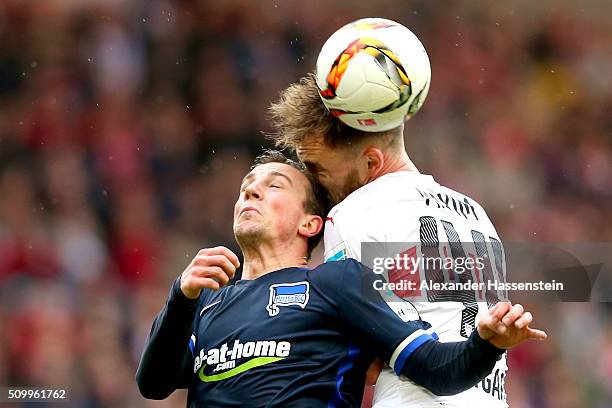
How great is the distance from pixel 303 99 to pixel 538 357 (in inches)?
215

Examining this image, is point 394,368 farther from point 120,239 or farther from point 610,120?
point 610,120

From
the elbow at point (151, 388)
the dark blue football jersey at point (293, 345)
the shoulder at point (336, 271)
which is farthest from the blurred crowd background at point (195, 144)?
the shoulder at point (336, 271)

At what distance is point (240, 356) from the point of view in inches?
161

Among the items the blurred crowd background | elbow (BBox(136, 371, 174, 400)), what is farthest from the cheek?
the blurred crowd background

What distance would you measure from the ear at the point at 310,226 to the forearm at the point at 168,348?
0.65 metres

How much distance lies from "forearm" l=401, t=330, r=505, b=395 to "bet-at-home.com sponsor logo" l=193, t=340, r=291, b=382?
1.69 feet

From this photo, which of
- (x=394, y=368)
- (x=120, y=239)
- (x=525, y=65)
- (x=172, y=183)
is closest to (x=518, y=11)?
(x=525, y=65)

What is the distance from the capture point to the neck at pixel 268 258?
448 cm

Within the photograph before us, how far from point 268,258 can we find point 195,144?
6.50 m

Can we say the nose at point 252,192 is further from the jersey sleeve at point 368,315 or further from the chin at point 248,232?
the jersey sleeve at point 368,315

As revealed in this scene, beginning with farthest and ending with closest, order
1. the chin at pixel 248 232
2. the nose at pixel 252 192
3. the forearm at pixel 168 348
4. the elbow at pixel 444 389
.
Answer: the nose at pixel 252 192 < the chin at pixel 248 232 < the forearm at pixel 168 348 < the elbow at pixel 444 389

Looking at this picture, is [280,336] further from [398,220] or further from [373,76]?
[373,76]

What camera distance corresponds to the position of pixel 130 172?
10383mm

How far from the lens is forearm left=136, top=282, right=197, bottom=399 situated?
415 cm
